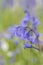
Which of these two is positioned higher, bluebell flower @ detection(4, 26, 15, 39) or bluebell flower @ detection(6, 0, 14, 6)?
bluebell flower @ detection(6, 0, 14, 6)

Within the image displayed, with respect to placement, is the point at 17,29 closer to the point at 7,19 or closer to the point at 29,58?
the point at 7,19

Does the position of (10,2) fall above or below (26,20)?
above

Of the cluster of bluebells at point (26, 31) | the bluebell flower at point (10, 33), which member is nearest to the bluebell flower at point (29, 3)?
the cluster of bluebells at point (26, 31)

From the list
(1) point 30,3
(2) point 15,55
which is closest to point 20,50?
(2) point 15,55

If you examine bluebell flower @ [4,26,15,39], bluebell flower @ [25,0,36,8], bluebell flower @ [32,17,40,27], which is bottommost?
bluebell flower @ [4,26,15,39]

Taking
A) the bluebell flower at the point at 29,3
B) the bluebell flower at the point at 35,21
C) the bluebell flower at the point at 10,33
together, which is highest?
the bluebell flower at the point at 29,3

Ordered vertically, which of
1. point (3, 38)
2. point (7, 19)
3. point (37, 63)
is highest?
point (7, 19)

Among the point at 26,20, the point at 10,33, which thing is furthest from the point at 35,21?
the point at 10,33

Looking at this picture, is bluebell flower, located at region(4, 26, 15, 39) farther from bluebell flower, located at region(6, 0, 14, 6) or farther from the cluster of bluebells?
bluebell flower, located at region(6, 0, 14, 6)

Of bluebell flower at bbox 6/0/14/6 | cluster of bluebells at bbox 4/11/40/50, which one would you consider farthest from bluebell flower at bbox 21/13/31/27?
bluebell flower at bbox 6/0/14/6

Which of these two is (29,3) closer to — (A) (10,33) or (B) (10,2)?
(B) (10,2)

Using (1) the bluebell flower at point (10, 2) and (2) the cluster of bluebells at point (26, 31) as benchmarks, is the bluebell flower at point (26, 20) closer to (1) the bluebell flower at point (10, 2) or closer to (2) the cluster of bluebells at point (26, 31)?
(2) the cluster of bluebells at point (26, 31)
